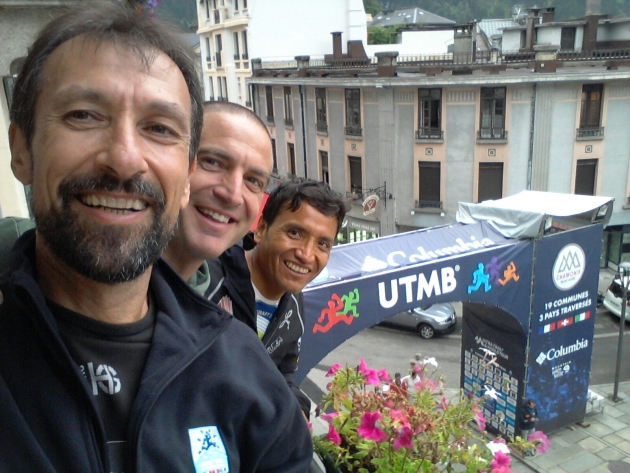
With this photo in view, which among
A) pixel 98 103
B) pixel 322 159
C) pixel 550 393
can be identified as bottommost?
pixel 550 393

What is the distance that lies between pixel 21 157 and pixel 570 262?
9.95 metres

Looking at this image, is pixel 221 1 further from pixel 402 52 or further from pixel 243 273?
pixel 243 273

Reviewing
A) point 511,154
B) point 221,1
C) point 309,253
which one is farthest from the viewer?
point 221,1

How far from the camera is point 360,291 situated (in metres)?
6.96

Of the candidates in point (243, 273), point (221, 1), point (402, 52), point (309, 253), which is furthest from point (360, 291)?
point (402, 52)

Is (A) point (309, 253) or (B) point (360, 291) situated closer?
(A) point (309, 253)

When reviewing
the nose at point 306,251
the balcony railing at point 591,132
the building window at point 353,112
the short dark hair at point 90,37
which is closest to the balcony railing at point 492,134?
the balcony railing at point 591,132

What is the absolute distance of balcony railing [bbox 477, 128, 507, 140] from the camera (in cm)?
1850

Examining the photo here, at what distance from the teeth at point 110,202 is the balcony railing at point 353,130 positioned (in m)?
19.7

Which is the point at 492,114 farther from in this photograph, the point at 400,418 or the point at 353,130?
the point at 400,418

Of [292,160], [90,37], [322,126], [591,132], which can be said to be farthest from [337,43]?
[90,37]

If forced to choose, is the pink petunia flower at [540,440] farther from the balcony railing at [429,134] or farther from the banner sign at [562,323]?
the balcony railing at [429,134]

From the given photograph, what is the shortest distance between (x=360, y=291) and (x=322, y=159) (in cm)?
1678

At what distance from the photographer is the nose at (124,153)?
144 cm
